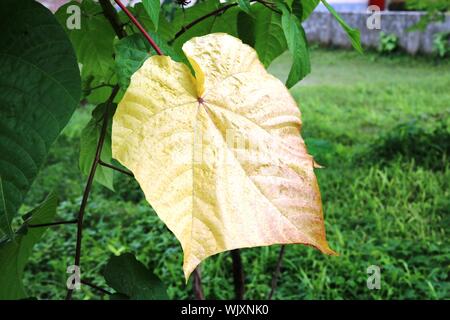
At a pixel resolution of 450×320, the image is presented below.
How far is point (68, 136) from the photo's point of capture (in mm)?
3135

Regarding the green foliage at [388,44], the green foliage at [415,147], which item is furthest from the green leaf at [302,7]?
the green foliage at [388,44]

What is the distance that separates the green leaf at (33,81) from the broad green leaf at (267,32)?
0.67 feet

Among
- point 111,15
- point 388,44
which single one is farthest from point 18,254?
point 388,44

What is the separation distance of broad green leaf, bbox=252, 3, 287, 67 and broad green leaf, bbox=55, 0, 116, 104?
0.13m

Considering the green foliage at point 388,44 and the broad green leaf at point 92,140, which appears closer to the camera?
the broad green leaf at point 92,140

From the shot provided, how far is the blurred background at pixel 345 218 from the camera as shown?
1688 millimetres

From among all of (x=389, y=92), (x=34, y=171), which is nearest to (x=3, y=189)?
(x=34, y=171)

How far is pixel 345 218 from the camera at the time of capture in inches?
81.7

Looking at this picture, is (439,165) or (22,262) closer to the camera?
(22,262)

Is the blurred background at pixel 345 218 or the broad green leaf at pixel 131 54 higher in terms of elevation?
the broad green leaf at pixel 131 54

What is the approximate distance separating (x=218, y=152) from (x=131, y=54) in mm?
101

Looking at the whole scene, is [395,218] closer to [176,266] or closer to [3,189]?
[176,266]

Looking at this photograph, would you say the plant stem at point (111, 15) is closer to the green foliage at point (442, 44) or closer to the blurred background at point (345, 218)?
the blurred background at point (345, 218)
